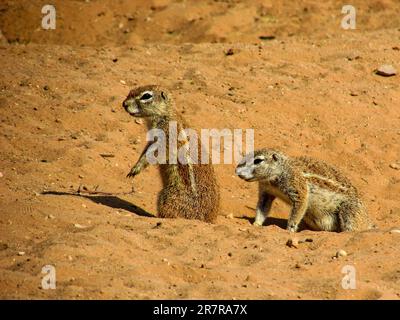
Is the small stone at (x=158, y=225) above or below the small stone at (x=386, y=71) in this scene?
below

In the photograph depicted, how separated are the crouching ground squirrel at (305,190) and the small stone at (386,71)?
3.08 meters

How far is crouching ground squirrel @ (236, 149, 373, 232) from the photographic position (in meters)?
9.09

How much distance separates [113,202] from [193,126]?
6.75 feet

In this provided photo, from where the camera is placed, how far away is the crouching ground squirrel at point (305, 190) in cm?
909

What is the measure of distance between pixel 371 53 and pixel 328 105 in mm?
1717

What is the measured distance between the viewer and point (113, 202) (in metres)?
8.76

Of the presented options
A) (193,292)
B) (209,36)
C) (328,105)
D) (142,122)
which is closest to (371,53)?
(328,105)

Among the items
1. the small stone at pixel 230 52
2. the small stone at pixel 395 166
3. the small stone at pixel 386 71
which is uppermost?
the small stone at pixel 230 52

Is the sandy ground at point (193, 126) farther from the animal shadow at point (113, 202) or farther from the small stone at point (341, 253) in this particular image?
the small stone at point (341, 253)

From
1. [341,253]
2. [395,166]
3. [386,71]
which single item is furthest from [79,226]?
[386,71]

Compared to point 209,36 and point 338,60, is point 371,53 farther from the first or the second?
point 209,36

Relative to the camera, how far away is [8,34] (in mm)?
14422

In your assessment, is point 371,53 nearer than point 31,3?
Yes

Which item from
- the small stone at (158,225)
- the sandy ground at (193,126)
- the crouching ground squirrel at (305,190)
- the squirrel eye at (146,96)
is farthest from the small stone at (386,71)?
the small stone at (158,225)
